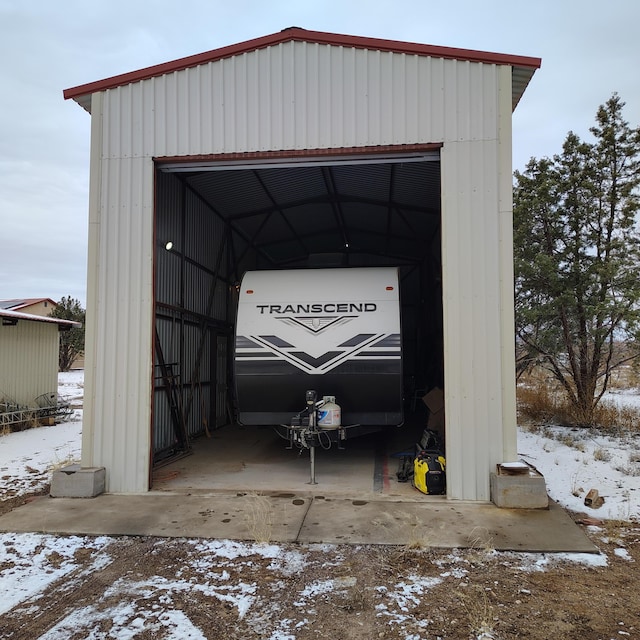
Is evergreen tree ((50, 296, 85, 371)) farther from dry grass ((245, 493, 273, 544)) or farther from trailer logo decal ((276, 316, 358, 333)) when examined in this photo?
dry grass ((245, 493, 273, 544))

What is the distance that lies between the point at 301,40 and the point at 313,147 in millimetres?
1340

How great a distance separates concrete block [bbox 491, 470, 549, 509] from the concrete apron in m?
0.09

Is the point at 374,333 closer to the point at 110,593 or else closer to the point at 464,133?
the point at 464,133

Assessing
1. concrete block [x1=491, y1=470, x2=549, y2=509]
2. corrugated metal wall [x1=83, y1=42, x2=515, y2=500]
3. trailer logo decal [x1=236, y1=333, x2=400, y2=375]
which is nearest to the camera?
concrete block [x1=491, y1=470, x2=549, y2=509]

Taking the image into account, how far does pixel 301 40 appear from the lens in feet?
20.8

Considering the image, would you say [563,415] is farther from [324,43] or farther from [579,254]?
[324,43]

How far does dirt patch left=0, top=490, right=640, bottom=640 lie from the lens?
3262 millimetres

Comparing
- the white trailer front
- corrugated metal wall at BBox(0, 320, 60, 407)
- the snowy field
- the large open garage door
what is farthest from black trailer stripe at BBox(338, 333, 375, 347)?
corrugated metal wall at BBox(0, 320, 60, 407)

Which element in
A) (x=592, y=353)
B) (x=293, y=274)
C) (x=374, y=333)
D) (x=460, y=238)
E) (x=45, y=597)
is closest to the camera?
(x=45, y=597)

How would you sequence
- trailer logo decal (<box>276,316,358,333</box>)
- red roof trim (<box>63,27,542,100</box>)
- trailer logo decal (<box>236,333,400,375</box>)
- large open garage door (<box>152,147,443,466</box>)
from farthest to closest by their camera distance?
large open garage door (<box>152,147,443,466</box>), trailer logo decal (<box>276,316,358,333</box>), trailer logo decal (<box>236,333,400,375</box>), red roof trim (<box>63,27,542,100</box>)

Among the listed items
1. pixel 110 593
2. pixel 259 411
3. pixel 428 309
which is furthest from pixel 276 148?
pixel 428 309

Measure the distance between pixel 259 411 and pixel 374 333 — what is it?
2039 millimetres

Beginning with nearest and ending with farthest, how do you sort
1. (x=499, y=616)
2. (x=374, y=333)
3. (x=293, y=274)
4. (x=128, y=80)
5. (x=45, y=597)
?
(x=499, y=616) → (x=45, y=597) → (x=128, y=80) → (x=374, y=333) → (x=293, y=274)

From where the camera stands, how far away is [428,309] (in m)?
12.6
